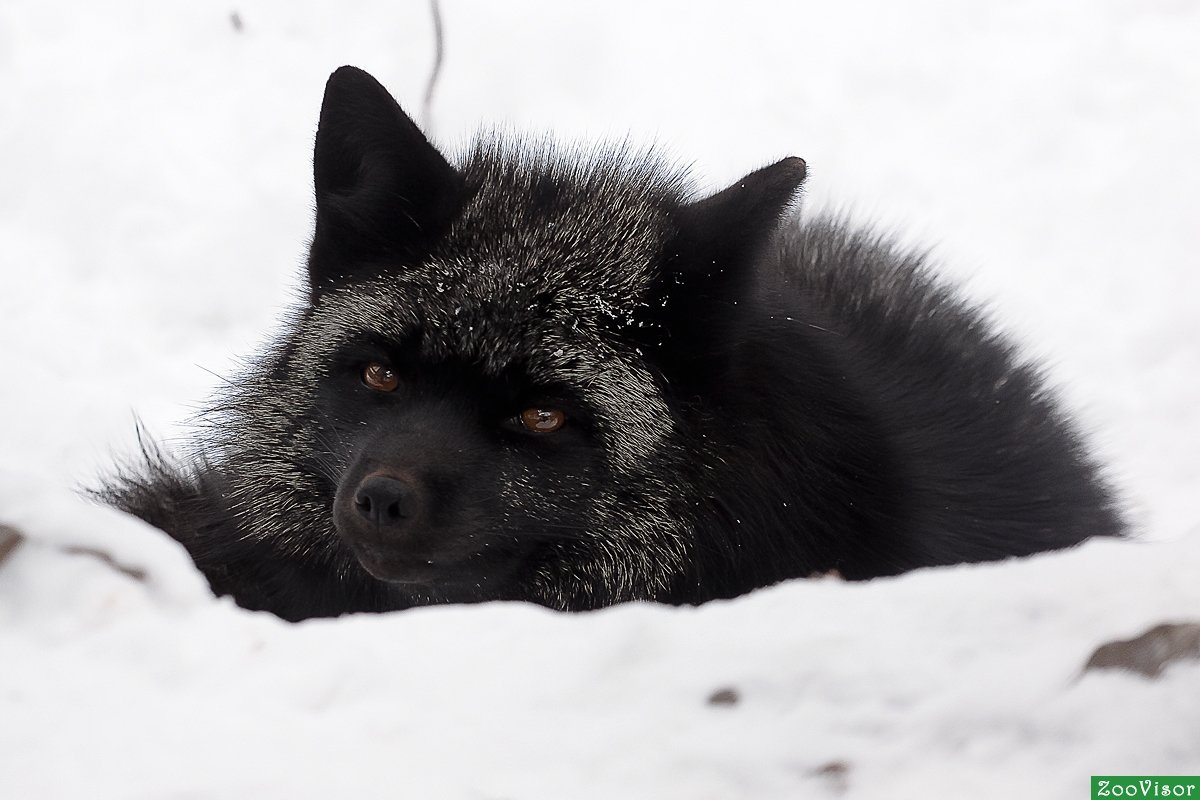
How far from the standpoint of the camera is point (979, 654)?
2.46 m

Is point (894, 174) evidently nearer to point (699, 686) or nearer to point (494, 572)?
point (494, 572)

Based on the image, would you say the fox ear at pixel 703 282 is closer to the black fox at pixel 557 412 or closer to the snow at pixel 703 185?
the black fox at pixel 557 412

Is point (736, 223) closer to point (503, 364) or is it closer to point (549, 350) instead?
point (549, 350)

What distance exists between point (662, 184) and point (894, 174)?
13.7ft

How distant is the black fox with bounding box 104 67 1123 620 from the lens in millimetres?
3889

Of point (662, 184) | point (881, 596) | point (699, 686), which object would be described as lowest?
point (699, 686)

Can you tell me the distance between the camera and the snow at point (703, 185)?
2268mm

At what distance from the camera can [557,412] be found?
12.9ft

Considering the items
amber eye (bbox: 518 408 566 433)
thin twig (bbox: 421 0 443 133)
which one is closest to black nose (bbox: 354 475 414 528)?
amber eye (bbox: 518 408 566 433)

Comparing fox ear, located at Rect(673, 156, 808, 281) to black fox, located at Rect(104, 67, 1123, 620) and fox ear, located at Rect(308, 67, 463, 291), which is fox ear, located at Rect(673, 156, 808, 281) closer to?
black fox, located at Rect(104, 67, 1123, 620)

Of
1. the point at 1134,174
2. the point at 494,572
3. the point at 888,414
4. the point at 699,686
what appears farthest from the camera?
the point at 1134,174

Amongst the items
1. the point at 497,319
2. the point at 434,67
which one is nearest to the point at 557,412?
the point at 497,319

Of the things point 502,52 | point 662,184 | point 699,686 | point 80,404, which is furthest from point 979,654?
point 502,52

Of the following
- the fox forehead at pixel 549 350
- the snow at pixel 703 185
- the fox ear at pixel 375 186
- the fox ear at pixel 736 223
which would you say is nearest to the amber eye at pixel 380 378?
the fox forehead at pixel 549 350
